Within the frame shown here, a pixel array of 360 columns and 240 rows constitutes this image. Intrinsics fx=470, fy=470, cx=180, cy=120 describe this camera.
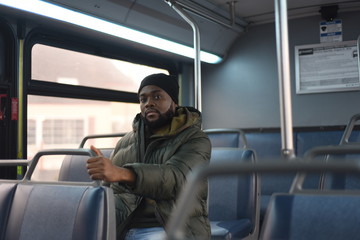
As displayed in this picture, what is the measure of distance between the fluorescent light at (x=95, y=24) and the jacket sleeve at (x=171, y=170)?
67.0 inches

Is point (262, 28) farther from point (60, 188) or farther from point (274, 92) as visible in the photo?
point (60, 188)

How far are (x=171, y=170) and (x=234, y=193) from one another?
1092 mm

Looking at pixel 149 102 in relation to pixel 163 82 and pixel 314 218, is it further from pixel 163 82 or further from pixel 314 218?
Answer: pixel 314 218

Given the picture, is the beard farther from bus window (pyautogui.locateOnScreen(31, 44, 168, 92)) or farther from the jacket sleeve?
bus window (pyautogui.locateOnScreen(31, 44, 168, 92))

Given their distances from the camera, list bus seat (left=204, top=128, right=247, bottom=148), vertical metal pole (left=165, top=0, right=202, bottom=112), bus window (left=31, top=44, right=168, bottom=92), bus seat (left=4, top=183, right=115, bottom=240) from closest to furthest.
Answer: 1. bus seat (left=4, top=183, right=115, bottom=240)
2. vertical metal pole (left=165, top=0, right=202, bottom=112)
3. bus window (left=31, top=44, right=168, bottom=92)
4. bus seat (left=204, top=128, right=247, bottom=148)

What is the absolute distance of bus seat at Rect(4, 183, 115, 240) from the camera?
6.23ft

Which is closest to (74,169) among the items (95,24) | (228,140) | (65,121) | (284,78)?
(65,121)

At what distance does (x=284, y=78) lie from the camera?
5.75ft

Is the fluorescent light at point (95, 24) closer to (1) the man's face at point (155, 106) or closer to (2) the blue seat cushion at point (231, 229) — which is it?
(1) the man's face at point (155, 106)

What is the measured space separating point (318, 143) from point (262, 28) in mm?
2072

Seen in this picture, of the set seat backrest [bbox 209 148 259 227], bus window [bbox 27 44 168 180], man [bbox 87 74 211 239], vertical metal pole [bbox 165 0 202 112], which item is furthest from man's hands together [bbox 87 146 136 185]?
bus window [bbox 27 44 168 180]

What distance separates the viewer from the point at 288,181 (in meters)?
4.25

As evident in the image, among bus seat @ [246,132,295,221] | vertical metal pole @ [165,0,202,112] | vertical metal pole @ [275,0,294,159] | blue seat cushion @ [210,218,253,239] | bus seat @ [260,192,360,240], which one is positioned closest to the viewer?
bus seat @ [260,192,360,240]

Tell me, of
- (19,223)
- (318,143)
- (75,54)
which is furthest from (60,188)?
(318,143)
